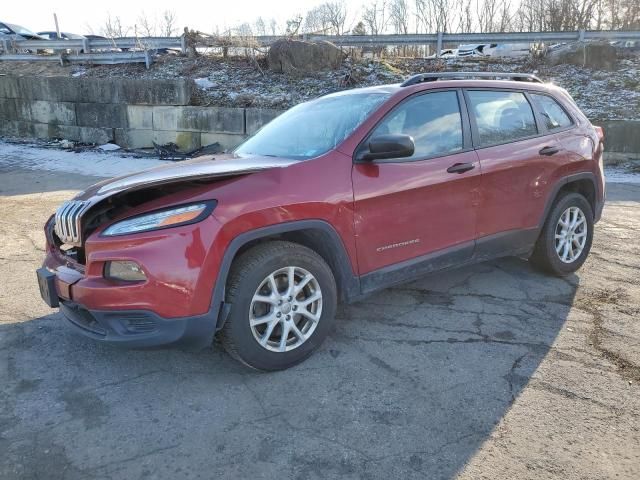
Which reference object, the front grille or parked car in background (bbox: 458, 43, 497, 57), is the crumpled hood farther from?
parked car in background (bbox: 458, 43, 497, 57)

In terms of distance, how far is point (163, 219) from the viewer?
278cm

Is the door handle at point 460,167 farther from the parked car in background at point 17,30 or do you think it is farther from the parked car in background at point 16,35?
the parked car in background at point 17,30

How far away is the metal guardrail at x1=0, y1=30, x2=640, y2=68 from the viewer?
42.7 ft

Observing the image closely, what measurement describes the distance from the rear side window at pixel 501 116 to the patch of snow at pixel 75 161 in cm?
735

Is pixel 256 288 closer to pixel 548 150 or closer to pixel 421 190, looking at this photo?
pixel 421 190

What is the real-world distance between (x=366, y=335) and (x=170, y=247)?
1.59 m

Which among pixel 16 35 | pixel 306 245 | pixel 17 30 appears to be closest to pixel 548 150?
pixel 306 245

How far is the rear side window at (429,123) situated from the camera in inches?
142

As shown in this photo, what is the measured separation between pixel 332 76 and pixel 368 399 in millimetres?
11362

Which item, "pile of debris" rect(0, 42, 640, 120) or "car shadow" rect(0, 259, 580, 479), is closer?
"car shadow" rect(0, 259, 580, 479)

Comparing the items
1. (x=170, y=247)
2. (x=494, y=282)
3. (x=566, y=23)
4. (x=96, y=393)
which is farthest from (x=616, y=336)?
(x=566, y=23)

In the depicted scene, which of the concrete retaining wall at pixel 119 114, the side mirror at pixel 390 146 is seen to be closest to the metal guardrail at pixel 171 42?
the concrete retaining wall at pixel 119 114

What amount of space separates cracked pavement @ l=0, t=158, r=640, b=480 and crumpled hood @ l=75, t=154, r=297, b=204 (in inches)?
42.9

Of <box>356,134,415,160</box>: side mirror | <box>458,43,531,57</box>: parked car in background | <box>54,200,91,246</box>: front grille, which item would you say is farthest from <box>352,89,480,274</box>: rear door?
<box>458,43,531,57</box>: parked car in background
